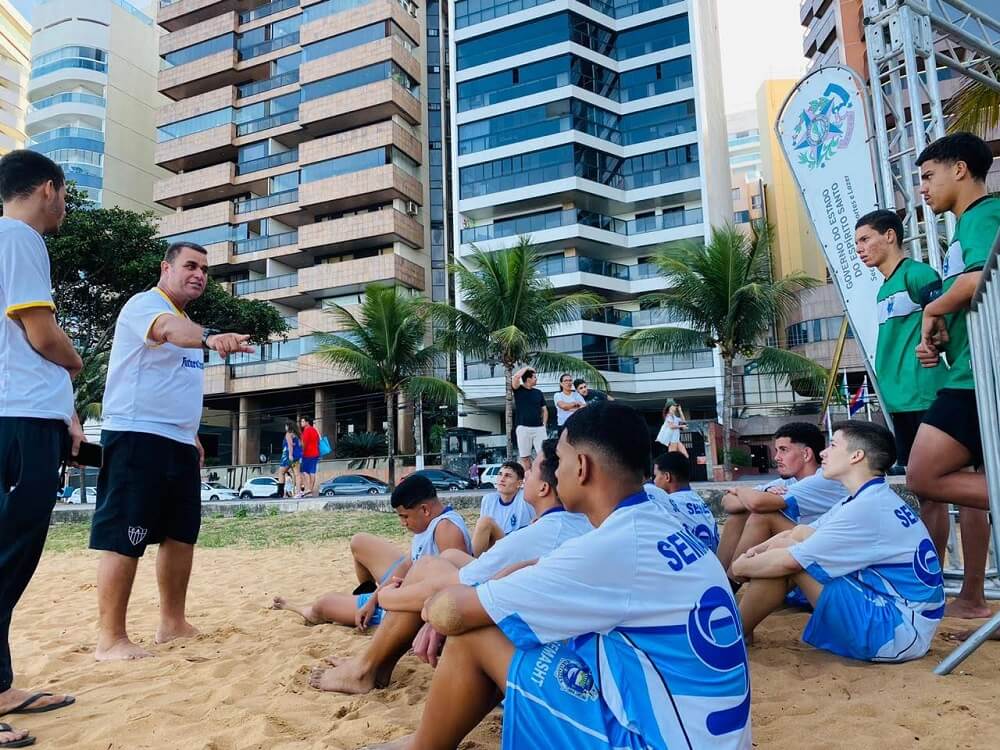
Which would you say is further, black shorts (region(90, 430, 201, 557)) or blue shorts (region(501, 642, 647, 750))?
black shorts (region(90, 430, 201, 557))

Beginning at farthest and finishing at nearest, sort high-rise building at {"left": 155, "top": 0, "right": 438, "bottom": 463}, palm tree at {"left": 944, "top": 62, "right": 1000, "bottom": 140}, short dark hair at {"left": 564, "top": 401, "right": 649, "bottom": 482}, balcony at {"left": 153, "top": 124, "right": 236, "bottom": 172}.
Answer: balcony at {"left": 153, "top": 124, "right": 236, "bottom": 172} → high-rise building at {"left": 155, "top": 0, "right": 438, "bottom": 463} → palm tree at {"left": 944, "top": 62, "right": 1000, "bottom": 140} → short dark hair at {"left": 564, "top": 401, "right": 649, "bottom": 482}

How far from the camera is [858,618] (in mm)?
2916

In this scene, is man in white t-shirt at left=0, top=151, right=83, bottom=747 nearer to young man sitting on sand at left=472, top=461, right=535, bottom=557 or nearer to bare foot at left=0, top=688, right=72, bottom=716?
bare foot at left=0, top=688, right=72, bottom=716

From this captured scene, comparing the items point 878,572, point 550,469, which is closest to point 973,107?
point 878,572

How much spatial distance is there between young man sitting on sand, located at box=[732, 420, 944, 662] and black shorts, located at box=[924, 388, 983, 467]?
0.47 metres

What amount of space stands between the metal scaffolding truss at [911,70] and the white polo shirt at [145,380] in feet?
16.4

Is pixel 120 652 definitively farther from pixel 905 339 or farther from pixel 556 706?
pixel 905 339

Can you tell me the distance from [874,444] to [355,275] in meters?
33.4

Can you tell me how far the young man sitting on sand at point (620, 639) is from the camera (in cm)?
160

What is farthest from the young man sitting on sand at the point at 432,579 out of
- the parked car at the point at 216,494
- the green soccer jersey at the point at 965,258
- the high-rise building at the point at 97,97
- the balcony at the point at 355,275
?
the high-rise building at the point at 97,97

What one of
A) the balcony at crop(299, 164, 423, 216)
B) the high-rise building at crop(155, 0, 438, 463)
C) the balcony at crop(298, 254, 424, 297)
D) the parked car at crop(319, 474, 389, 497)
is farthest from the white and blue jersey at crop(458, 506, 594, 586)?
the balcony at crop(299, 164, 423, 216)

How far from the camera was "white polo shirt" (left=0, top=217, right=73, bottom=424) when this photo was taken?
101 inches

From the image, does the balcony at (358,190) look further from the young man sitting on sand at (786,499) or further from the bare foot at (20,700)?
the bare foot at (20,700)

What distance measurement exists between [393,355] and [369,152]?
17353 millimetres
